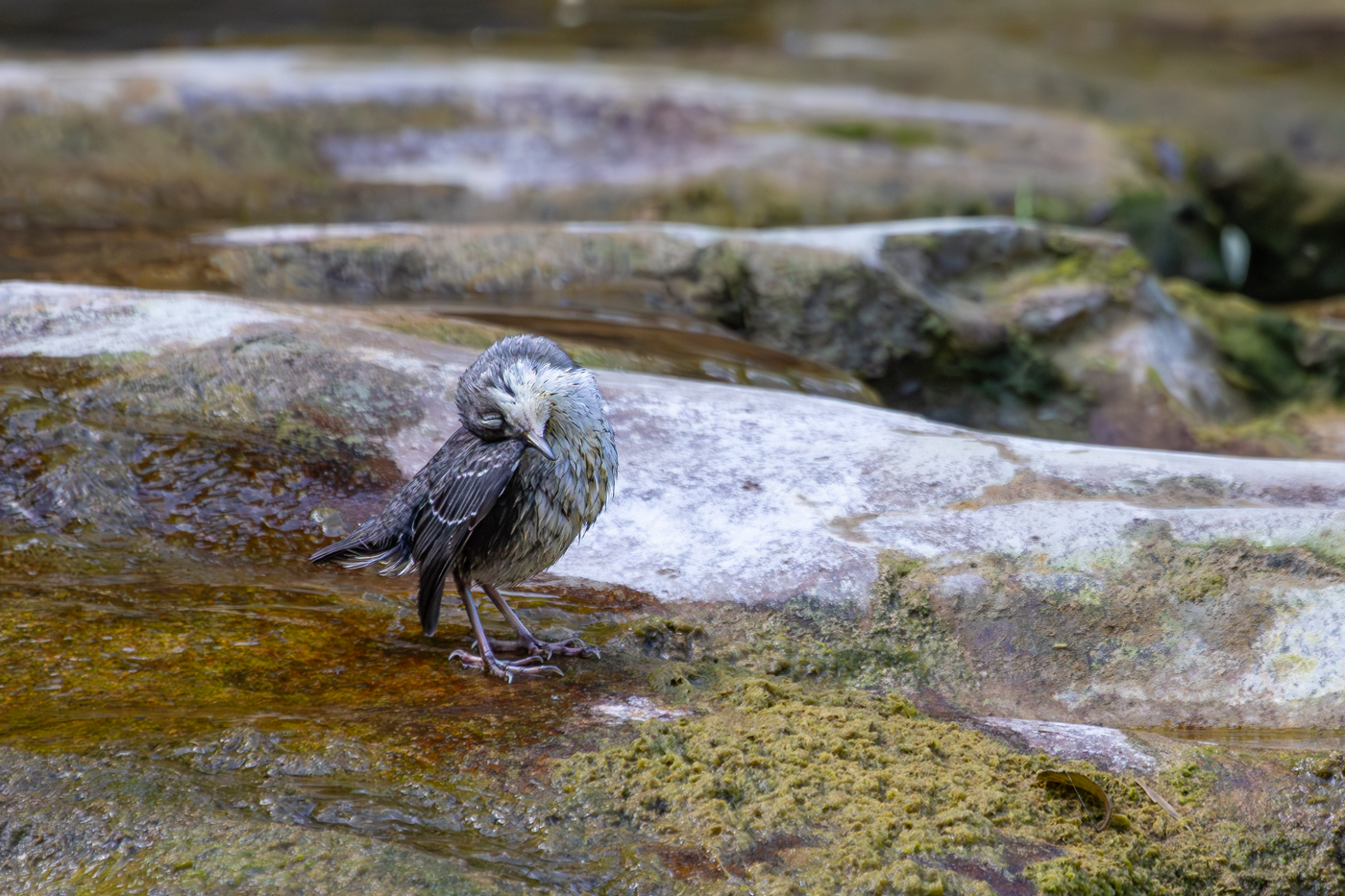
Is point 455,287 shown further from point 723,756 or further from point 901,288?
point 723,756

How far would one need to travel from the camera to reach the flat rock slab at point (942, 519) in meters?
3.43

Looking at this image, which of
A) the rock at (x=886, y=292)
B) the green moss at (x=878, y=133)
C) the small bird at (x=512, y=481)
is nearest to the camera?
the small bird at (x=512, y=481)

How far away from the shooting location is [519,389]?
10.2ft

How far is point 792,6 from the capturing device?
1775 cm

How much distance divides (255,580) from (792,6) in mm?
15798

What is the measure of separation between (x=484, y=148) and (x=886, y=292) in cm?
460

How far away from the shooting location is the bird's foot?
331cm

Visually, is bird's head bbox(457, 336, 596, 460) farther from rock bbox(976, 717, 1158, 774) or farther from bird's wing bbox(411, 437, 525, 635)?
rock bbox(976, 717, 1158, 774)

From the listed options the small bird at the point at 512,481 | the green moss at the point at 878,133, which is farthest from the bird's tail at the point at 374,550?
the green moss at the point at 878,133

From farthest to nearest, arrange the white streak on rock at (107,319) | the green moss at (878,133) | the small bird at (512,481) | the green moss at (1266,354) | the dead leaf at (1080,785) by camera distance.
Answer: the green moss at (878,133)
the green moss at (1266,354)
the white streak on rock at (107,319)
the small bird at (512,481)
the dead leaf at (1080,785)

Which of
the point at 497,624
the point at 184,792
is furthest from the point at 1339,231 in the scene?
the point at 184,792

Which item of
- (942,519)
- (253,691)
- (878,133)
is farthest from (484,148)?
(253,691)

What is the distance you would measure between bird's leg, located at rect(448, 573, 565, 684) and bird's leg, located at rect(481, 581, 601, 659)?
4 centimetres

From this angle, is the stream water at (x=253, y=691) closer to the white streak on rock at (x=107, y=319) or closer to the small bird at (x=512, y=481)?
the white streak on rock at (x=107, y=319)
